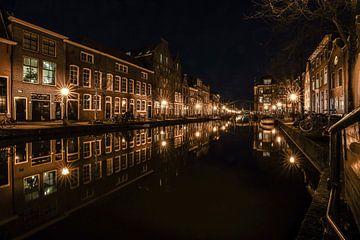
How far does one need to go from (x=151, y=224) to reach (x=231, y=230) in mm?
1475

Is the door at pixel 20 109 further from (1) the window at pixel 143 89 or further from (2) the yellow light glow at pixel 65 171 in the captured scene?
(1) the window at pixel 143 89

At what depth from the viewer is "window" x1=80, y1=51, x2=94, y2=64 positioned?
107 ft

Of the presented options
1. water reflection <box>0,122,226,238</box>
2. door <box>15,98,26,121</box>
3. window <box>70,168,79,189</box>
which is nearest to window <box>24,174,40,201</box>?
water reflection <box>0,122,226,238</box>

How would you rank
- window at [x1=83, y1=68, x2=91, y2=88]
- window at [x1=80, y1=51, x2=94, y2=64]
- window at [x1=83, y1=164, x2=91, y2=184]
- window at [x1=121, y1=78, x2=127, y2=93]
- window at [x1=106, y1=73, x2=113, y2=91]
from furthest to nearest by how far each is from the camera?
1. window at [x1=121, y1=78, x2=127, y2=93]
2. window at [x1=106, y1=73, x2=113, y2=91]
3. window at [x1=83, y1=68, x2=91, y2=88]
4. window at [x1=80, y1=51, x2=94, y2=64]
5. window at [x1=83, y1=164, x2=91, y2=184]

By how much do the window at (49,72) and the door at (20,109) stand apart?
3625mm

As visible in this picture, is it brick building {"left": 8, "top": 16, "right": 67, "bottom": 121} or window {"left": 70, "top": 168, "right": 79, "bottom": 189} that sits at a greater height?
brick building {"left": 8, "top": 16, "right": 67, "bottom": 121}

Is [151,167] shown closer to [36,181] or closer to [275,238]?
[36,181]

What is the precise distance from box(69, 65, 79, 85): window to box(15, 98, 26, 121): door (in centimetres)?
723

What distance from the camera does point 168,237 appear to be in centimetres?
389

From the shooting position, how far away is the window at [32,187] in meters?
5.58

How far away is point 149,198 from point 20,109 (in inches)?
972

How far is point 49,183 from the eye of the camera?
6.65 m

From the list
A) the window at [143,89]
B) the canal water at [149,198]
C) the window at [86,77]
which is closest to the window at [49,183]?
the canal water at [149,198]

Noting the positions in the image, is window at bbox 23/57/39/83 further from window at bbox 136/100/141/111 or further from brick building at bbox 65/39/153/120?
window at bbox 136/100/141/111
